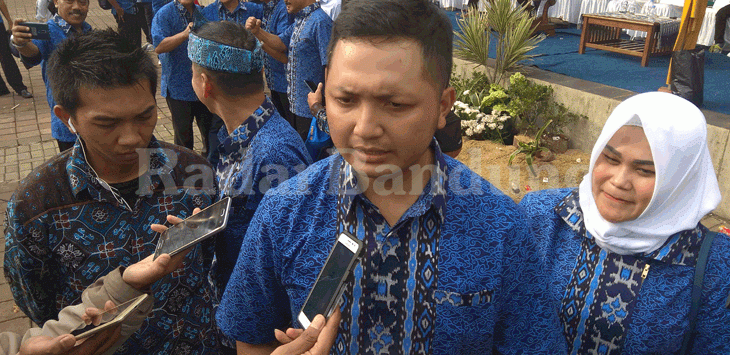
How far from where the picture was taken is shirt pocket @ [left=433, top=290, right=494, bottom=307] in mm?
1312

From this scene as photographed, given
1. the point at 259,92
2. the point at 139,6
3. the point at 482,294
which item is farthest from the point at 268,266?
the point at 139,6

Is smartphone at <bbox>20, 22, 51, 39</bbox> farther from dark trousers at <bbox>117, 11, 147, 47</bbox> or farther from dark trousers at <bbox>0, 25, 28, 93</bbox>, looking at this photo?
dark trousers at <bbox>117, 11, 147, 47</bbox>

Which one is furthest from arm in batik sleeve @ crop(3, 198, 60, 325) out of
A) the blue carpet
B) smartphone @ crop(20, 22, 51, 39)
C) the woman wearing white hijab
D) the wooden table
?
the wooden table

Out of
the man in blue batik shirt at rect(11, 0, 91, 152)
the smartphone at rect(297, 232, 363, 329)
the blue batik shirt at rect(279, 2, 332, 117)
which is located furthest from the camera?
the blue batik shirt at rect(279, 2, 332, 117)

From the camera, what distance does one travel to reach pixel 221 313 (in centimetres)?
151

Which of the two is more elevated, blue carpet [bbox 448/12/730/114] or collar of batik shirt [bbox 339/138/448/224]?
collar of batik shirt [bbox 339/138/448/224]

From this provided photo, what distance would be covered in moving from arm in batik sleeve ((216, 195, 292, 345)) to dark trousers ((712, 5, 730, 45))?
987cm

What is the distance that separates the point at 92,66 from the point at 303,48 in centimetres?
268

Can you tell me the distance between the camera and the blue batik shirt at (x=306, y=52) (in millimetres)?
4270

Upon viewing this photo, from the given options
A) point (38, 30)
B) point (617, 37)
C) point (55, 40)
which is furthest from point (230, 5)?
point (617, 37)

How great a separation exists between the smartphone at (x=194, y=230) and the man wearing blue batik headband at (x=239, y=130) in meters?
0.55

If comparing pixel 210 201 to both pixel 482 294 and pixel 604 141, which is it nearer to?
pixel 482 294

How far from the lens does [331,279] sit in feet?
3.84

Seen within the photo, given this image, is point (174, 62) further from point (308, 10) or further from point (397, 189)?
point (397, 189)
